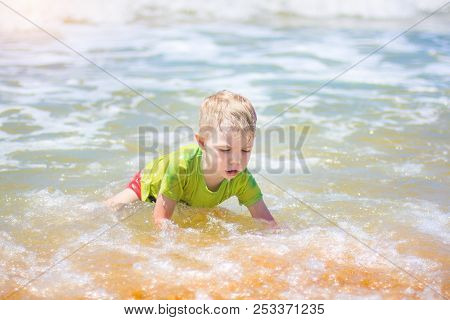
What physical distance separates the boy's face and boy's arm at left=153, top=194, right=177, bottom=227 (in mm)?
424

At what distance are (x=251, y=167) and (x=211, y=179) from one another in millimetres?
1547

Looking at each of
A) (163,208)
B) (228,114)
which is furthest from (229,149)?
(163,208)

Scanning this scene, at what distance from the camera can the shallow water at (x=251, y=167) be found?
3182 mm

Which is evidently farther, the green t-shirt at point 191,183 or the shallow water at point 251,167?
the green t-shirt at point 191,183

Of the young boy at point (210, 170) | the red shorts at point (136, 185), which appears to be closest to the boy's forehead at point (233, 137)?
the young boy at point (210, 170)

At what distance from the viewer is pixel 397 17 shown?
12.3 m

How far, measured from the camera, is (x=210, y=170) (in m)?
3.81

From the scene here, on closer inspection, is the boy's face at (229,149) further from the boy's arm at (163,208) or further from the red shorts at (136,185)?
the red shorts at (136,185)

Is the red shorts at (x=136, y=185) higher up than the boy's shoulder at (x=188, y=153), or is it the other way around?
the boy's shoulder at (x=188, y=153)

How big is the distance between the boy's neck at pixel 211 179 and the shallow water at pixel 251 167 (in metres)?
0.22

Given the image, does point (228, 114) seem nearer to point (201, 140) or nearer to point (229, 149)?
point (229, 149)

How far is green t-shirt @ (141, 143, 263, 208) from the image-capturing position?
3.80 metres
